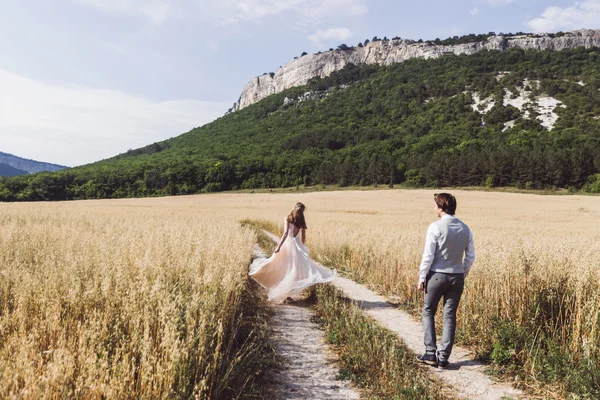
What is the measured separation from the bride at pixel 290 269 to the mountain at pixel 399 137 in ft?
273

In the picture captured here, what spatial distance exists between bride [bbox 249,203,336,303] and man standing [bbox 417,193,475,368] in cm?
374

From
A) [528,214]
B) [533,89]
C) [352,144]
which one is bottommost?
[528,214]

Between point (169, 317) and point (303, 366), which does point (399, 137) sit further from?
point (169, 317)

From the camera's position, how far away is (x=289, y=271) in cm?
956

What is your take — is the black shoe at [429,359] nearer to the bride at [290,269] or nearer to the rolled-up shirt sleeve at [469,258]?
the rolled-up shirt sleeve at [469,258]

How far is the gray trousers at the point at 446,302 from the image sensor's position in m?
5.60

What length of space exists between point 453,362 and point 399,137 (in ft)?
416

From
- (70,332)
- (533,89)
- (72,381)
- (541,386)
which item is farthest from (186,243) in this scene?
(533,89)

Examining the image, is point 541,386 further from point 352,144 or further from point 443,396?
point 352,144

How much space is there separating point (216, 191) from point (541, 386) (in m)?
96.4

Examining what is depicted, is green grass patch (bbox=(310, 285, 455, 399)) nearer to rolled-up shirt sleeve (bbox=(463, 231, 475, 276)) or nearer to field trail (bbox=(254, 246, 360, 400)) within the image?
field trail (bbox=(254, 246, 360, 400))

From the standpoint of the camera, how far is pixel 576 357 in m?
5.23

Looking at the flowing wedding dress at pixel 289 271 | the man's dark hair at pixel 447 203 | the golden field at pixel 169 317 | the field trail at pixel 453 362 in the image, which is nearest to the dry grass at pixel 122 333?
the golden field at pixel 169 317

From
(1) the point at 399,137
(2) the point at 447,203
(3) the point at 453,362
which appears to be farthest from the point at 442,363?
(1) the point at 399,137
